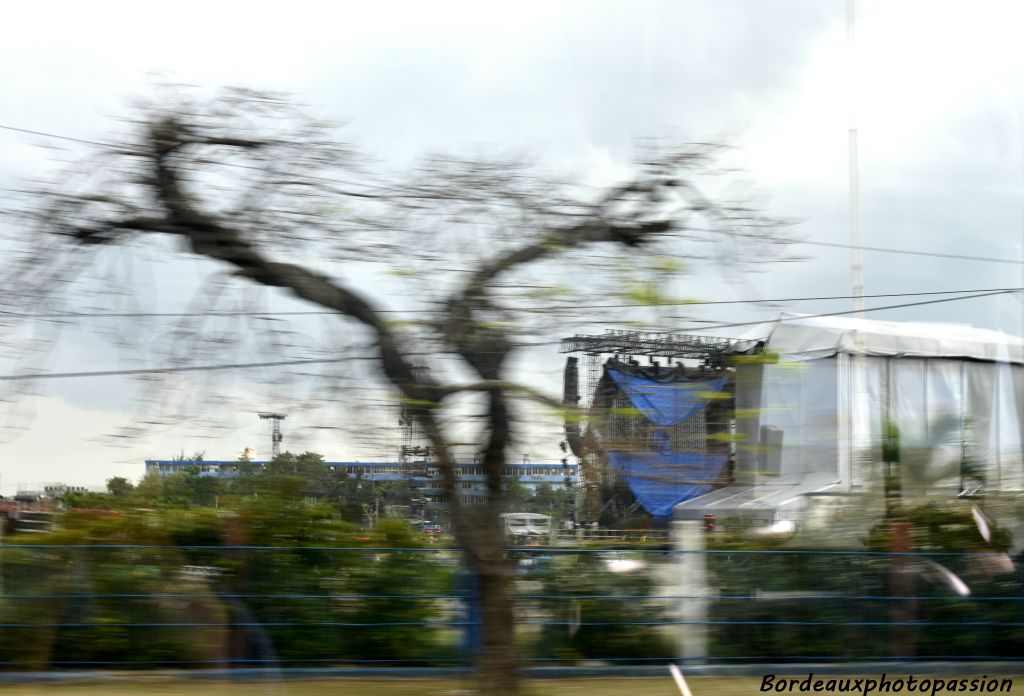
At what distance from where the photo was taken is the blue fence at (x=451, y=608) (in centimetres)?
569

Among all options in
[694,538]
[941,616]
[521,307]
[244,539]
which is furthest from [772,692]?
[244,539]

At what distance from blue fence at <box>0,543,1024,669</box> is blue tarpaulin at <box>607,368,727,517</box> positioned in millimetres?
1345

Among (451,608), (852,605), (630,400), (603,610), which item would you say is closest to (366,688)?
(451,608)

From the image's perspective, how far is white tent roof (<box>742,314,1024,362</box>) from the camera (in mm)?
6719

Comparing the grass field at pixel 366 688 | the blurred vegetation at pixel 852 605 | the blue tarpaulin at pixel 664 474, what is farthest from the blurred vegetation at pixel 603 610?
the blue tarpaulin at pixel 664 474

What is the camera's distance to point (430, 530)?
18.8 ft

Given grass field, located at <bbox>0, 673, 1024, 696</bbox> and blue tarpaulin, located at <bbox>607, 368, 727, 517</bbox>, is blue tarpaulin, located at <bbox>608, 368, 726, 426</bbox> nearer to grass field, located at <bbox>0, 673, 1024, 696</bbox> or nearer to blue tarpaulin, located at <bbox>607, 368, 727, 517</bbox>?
blue tarpaulin, located at <bbox>607, 368, 727, 517</bbox>

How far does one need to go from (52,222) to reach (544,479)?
2.74 metres

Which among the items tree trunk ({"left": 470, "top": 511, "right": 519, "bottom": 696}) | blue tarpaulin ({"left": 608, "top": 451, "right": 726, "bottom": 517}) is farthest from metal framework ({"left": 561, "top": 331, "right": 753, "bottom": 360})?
tree trunk ({"left": 470, "top": 511, "right": 519, "bottom": 696})

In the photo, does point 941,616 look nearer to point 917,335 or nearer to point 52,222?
point 917,335

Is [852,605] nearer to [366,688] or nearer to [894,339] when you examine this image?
[894,339]

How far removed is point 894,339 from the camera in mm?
7336

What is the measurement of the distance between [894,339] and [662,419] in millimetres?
3597

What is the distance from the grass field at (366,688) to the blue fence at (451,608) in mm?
144
